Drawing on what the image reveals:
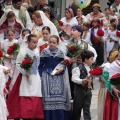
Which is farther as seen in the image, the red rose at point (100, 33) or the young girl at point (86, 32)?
the young girl at point (86, 32)

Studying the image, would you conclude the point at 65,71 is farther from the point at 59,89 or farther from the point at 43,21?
the point at 43,21

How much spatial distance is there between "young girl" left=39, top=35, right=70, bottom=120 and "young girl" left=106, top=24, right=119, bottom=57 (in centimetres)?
486

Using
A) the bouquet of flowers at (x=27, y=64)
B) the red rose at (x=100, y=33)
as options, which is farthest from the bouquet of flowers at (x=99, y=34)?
the bouquet of flowers at (x=27, y=64)

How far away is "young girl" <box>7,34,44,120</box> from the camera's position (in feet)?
30.5

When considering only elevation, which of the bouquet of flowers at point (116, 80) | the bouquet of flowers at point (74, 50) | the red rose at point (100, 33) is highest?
the red rose at point (100, 33)

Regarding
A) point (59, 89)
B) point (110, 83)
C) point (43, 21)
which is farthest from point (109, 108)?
point (43, 21)

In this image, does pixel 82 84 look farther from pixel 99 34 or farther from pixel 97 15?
pixel 97 15

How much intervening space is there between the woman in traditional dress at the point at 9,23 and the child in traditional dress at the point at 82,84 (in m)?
3.02

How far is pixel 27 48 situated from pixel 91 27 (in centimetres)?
559

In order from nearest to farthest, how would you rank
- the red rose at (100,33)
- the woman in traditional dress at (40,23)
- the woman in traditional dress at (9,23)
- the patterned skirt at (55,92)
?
the patterned skirt at (55,92) < the woman in traditional dress at (40,23) < the woman in traditional dress at (9,23) < the red rose at (100,33)

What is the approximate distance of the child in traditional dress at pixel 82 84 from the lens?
30.0 feet

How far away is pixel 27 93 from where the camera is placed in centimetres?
935

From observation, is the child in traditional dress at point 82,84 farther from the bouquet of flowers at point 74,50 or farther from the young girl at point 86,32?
the young girl at point 86,32

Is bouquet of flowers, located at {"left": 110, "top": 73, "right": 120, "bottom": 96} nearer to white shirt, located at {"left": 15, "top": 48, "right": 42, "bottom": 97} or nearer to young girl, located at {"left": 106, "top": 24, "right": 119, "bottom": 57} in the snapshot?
white shirt, located at {"left": 15, "top": 48, "right": 42, "bottom": 97}
